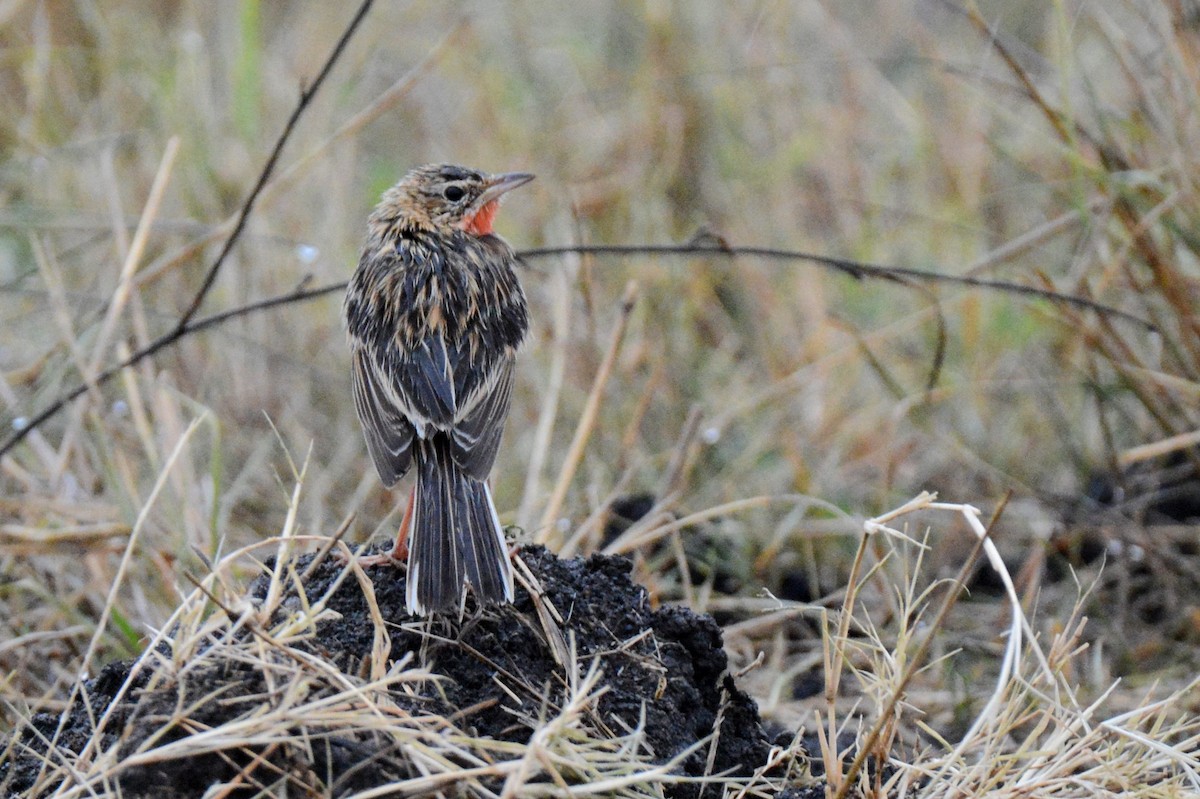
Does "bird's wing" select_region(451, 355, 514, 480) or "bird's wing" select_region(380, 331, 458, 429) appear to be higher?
"bird's wing" select_region(380, 331, 458, 429)

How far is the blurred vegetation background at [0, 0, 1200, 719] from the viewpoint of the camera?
17.5ft

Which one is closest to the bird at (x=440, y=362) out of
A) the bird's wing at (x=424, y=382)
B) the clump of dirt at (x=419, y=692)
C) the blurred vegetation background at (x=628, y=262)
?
the bird's wing at (x=424, y=382)

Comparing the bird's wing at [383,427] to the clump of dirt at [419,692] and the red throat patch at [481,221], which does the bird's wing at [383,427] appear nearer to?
the clump of dirt at [419,692]

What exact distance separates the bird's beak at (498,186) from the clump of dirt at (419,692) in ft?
5.92

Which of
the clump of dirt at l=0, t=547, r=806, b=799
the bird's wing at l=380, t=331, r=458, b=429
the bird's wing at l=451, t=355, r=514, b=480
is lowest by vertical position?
the clump of dirt at l=0, t=547, r=806, b=799

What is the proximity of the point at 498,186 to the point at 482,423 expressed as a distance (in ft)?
4.42

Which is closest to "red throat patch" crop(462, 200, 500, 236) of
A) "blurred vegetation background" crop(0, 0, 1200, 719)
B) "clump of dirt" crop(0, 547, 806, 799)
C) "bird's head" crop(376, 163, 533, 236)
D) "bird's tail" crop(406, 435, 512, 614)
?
"bird's head" crop(376, 163, 533, 236)

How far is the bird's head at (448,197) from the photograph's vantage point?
200 inches

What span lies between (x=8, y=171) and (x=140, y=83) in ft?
4.22

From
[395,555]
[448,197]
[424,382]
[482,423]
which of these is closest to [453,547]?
[395,555]

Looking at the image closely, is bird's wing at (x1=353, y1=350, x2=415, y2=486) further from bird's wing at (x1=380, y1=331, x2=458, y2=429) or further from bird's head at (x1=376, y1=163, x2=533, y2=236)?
bird's head at (x1=376, y1=163, x2=533, y2=236)

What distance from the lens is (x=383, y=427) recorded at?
4148 millimetres

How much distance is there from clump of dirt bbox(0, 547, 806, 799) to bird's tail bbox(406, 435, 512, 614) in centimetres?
9

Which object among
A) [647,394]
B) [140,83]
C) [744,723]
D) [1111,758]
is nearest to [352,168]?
[140,83]
